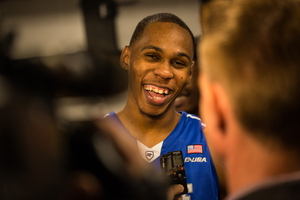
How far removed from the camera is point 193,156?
3.08ft

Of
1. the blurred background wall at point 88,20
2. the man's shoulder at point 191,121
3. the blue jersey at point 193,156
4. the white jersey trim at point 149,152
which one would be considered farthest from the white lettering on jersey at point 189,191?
the blurred background wall at point 88,20

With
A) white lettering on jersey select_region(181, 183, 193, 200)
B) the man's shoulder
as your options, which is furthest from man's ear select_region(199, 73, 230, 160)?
the man's shoulder

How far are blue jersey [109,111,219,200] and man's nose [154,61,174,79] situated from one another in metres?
0.22

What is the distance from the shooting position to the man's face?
0.93 m

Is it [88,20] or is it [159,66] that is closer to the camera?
[159,66]

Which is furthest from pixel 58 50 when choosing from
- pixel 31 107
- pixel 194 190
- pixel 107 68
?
pixel 194 190

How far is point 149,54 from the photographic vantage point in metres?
0.96

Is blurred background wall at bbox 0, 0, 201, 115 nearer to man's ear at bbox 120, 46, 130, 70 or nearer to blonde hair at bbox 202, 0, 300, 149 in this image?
man's ear at bbox 120, 46, 130, 70

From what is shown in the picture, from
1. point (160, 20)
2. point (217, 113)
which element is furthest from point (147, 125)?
point (217, 113)

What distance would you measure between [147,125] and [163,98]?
0.13 metres

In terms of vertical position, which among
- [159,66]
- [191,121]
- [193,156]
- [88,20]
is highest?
[88,20]

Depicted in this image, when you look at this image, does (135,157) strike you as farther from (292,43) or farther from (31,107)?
(292,43)

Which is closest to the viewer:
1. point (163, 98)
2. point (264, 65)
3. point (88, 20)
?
point (264, 65)

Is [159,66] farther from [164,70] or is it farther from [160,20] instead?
[160,20]
